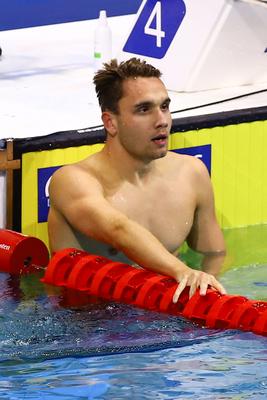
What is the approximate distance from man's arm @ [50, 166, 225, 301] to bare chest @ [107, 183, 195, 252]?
0.14 metres

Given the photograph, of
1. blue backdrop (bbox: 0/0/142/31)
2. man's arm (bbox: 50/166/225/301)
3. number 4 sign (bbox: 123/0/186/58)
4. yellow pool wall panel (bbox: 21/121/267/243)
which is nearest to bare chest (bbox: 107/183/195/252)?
man's arm (bbox: 50/166/225/301)

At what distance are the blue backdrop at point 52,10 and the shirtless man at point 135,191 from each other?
10.5 ft

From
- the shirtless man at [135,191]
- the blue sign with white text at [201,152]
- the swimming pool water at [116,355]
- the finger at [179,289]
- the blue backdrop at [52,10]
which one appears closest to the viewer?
the swimming pool water at [116,355]

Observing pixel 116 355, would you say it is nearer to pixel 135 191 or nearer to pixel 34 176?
pixel 135 191

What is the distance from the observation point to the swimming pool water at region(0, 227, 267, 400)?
4238 mm

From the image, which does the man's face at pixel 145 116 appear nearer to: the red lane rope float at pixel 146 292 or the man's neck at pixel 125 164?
the man's neck at pixel 125 164

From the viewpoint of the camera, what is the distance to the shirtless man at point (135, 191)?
514cm

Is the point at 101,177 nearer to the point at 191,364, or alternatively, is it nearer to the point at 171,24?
the point at 191,364

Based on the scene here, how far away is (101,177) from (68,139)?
0.52 m

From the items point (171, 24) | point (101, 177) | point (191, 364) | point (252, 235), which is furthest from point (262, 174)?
point (191, 364)

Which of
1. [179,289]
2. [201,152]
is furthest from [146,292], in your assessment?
[201,152]

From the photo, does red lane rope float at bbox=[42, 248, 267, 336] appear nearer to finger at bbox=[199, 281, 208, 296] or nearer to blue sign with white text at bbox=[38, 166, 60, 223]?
finger at bbox=[199, 281, 208, 296]

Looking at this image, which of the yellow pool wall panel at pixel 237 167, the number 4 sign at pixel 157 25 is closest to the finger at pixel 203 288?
the yellow pool wall panel at pixel 237 167

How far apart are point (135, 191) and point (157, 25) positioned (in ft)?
5.01
